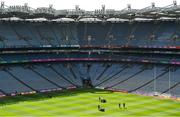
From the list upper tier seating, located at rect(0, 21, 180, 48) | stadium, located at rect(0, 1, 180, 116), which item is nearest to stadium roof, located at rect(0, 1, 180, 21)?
stadium, located at rect(0, 1, 180, 116)

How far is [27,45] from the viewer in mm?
85188

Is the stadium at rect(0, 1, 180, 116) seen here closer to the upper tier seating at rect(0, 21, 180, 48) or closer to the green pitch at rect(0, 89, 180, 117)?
the upper tier seating at rect(0, 21, 180, 48)

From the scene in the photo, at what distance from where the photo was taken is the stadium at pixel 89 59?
2692 inches

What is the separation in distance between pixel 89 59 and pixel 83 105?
29295mm

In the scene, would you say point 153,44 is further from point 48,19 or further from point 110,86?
point 48,19

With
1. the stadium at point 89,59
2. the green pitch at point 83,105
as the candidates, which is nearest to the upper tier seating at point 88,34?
the stadium at point 89,59

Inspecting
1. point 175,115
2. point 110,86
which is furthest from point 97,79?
point 175,115

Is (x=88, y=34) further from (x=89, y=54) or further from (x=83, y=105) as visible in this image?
(x=83, y=105)

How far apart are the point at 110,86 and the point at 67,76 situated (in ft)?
34.6

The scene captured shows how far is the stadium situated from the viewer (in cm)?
6838

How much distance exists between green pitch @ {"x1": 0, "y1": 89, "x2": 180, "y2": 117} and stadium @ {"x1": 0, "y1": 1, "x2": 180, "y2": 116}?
0.54 ft

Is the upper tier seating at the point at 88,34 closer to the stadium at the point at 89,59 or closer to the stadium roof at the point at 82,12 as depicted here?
the stadium at the point at 89,59

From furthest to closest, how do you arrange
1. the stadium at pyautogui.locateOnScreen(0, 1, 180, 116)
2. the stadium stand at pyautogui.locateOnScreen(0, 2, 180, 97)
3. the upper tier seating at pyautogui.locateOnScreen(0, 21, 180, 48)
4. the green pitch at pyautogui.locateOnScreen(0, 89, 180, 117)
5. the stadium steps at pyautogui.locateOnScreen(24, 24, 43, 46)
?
the stadium steps at pyautogui.locateOnScreen(24, 24, 43, 46), the upper tier seating at pyautogui.locateOnScreen(0, 21, 180, 48), the stadium stand at pyautogui.locateOnScreen(0, 2, 180, 97), the stadium at pyautogui.locateOnScreen(0, 1, 180, 116), the green pitch at pyautogui.locateOnScreen(0, 89, 180, 117)

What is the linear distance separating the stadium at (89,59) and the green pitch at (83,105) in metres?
0.16
